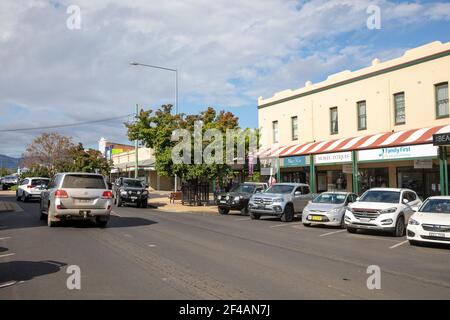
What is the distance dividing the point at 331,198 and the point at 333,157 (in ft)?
19.0

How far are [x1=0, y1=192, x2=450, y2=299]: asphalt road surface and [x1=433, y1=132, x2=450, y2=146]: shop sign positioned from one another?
18.0 feet

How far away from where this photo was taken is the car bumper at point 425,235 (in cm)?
1241

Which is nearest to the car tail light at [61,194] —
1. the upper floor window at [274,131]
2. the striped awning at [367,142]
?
the striped awning at [367,142]

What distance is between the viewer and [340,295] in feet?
22.7

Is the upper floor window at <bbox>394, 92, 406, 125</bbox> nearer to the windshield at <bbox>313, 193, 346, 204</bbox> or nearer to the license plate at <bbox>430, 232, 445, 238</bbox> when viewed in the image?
the windshield at <bbox>313, 193, 346, 204</bbox>

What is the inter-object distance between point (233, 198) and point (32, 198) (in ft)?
45.7

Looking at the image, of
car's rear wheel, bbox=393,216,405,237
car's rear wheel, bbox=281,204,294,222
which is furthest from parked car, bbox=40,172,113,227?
car's rear wheel, bbox=393,216,405,237

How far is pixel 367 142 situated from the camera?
906 inches

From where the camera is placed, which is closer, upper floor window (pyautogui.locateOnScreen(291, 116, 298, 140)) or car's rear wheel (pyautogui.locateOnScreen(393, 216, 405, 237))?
car's rear wheel (pyautogui.locateOnScreen(393, 216, 405, 237))

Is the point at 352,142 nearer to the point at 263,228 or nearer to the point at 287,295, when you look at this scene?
the point at 263,228

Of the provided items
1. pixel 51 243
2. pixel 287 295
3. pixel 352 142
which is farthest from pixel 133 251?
pixel 352 142

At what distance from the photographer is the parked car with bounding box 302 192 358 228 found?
58.3 feet
